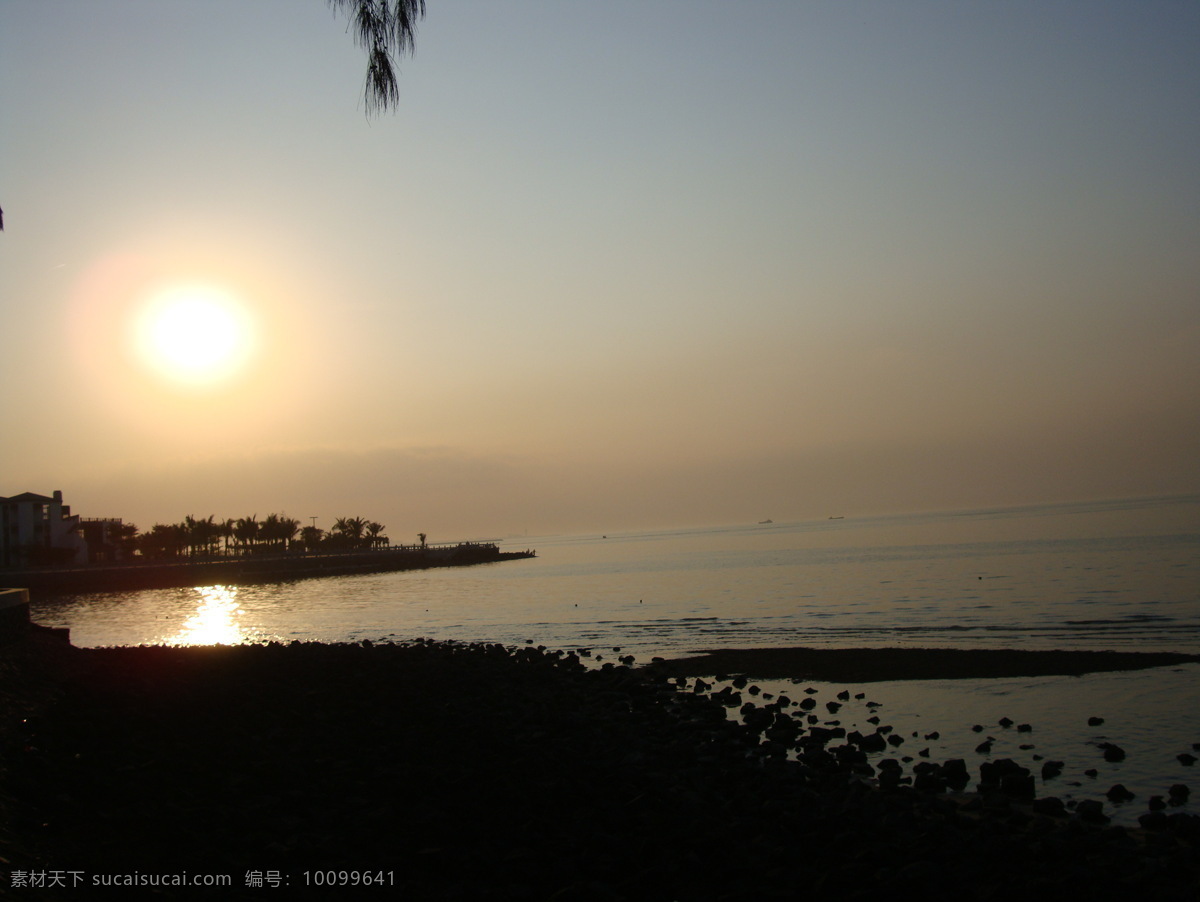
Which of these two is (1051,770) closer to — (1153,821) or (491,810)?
(1153,821)

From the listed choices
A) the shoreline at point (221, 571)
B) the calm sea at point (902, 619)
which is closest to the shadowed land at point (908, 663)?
the calm sea at point (902, 619)

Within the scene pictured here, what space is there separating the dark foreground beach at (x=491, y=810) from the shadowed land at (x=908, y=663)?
824 centimetres

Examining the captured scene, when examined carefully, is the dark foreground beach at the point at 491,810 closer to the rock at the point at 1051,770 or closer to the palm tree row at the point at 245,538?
the rock at the point at 1051,770

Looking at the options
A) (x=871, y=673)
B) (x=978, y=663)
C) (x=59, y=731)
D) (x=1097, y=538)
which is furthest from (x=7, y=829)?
(x=1097, y=538)

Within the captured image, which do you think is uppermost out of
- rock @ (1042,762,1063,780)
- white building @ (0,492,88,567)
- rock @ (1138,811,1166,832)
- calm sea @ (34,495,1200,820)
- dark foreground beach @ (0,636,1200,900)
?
white building @ (0,492,88,567)

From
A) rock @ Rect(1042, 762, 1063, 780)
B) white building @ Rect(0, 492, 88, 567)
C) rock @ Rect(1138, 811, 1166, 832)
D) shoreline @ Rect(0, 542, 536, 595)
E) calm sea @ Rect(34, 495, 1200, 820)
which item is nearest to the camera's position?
rock @ Rect(1138, 811, 1166, 832)

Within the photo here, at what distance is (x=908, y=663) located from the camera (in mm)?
24453

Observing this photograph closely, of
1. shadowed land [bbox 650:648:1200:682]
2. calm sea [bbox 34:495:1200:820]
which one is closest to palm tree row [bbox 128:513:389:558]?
calm sea [bbox 34:495:1200:820]

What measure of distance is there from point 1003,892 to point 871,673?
15.5 meters

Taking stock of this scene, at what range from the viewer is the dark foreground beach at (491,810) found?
317 inches

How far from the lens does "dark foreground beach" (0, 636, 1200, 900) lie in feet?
26.5

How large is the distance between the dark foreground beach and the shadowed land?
27.0 ft

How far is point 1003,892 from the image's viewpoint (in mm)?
8266

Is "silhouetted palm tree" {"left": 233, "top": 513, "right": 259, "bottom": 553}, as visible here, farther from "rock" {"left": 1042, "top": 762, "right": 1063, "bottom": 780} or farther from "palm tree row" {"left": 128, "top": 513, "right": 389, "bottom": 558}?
"rock" {"left": 1042, "top": 762, "right": 1063, "bottom": 780}
